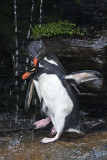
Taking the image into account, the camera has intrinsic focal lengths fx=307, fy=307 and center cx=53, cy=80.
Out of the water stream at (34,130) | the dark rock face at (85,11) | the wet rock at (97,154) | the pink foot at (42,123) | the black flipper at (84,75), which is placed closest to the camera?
the wet rock at (97,154)

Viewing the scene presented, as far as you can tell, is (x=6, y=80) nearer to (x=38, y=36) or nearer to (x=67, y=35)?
(x=38, y=36)

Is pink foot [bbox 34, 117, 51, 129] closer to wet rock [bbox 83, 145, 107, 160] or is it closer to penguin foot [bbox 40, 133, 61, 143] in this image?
penguin foot [bbox 40, 133, 61, 143]

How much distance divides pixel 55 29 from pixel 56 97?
213 cm

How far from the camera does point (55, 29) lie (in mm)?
5016

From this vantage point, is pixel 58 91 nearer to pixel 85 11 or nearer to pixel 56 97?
pixel 56 97

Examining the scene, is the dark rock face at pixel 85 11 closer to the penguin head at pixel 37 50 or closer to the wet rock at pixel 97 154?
the penguin head at pixel 37 50

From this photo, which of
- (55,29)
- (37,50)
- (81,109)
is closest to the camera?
(37,50)

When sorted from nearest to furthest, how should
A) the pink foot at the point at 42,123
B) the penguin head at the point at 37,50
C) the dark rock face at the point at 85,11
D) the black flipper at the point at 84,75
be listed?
the black flipper at the point at 84,75
the penguin head at the point at 37,50
the pink foot at the point at 42,123
the dark rock face at the point at 85,11

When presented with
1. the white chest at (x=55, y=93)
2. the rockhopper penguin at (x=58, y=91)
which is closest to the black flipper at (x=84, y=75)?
the rockhopper penguin at (x=58, y=91)

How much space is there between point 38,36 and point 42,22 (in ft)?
1.78

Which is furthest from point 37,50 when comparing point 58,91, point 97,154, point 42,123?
point 97,154

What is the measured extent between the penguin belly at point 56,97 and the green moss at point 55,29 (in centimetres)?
187

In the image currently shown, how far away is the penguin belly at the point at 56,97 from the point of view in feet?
10.3

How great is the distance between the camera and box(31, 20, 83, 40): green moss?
4.92 metres
